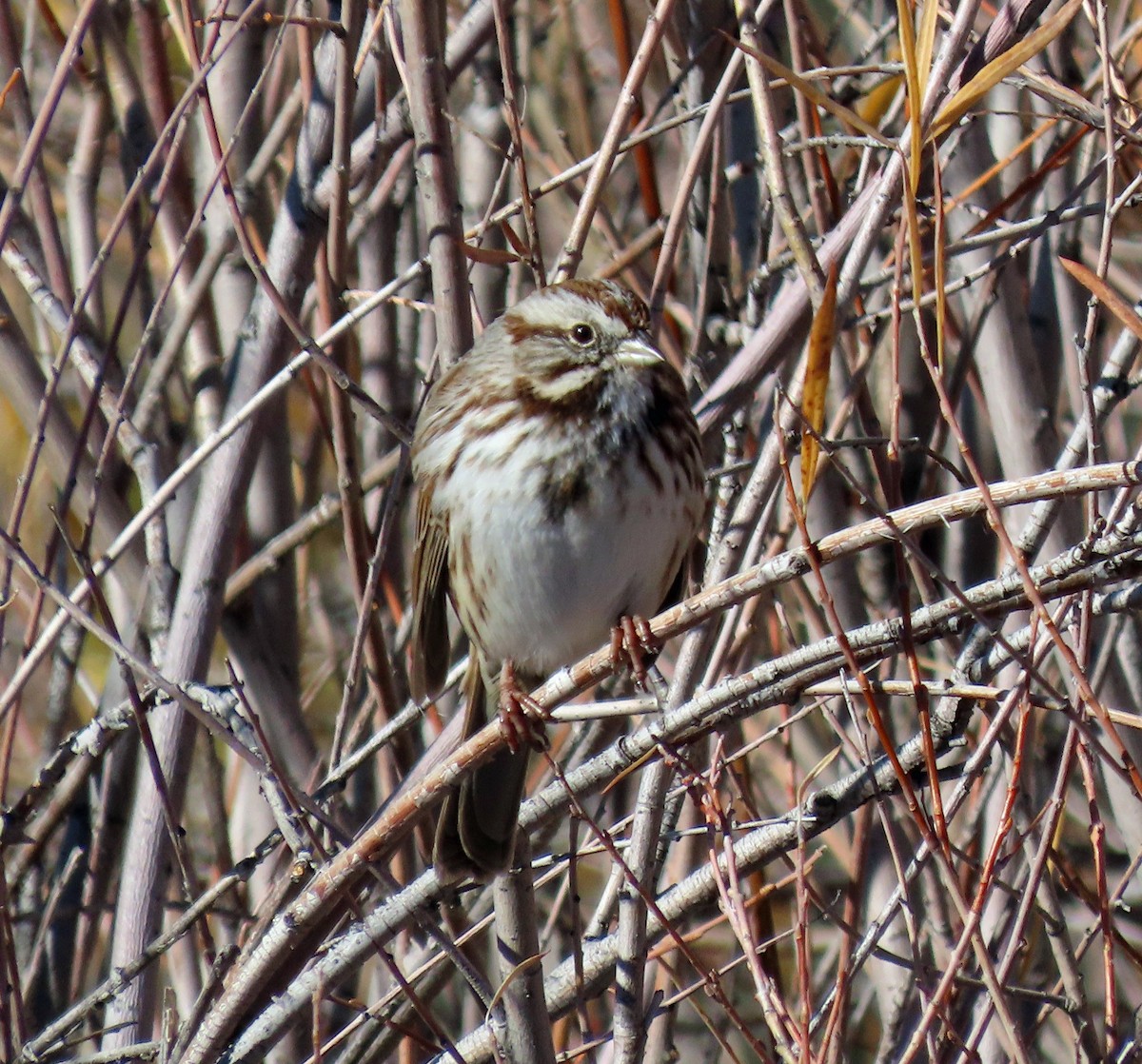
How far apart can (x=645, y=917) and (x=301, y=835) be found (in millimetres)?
543

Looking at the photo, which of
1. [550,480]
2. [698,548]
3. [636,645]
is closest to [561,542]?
[550,480]

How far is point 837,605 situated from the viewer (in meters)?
3.29

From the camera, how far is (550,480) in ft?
9.02

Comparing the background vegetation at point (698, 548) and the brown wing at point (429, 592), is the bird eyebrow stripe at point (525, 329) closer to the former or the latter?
the background vegetation at point (698, 548)

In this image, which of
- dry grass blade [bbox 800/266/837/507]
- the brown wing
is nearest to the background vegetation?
dry grass blade [bbox 800/266/837/507]

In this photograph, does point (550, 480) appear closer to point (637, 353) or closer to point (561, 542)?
point (561, 542)

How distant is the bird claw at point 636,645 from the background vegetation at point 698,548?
60 mm

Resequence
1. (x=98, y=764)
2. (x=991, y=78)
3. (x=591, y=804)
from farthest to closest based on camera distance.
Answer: (x=591, y=804) → (x=98, y=764) → (x=991, y=78)

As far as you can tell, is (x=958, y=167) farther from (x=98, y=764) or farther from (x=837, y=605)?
(x=98, y=764)

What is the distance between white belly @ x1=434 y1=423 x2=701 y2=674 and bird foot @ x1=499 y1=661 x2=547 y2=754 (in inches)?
8.7

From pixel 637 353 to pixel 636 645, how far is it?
20.5 inches

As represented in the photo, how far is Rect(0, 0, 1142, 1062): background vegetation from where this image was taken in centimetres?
195

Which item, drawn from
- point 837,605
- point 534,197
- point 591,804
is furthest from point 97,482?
point 591,804

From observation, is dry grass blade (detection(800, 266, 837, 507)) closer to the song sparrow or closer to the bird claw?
the bird claw
